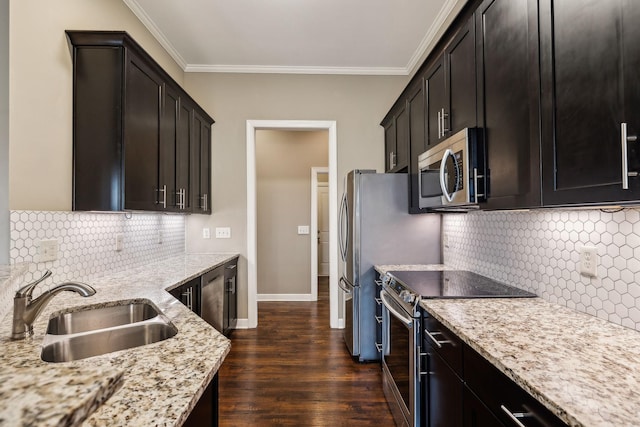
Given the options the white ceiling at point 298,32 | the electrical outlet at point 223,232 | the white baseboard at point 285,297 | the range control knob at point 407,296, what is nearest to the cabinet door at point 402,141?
the white ceiling at point 298,32

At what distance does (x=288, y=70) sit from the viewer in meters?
3.63

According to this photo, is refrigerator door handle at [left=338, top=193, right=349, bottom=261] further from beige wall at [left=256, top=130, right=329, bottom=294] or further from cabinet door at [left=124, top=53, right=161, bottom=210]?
beige wall at [left=256, top=130, right=329, bottom=294]

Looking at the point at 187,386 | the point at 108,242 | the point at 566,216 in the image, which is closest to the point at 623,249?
the point at 566,216

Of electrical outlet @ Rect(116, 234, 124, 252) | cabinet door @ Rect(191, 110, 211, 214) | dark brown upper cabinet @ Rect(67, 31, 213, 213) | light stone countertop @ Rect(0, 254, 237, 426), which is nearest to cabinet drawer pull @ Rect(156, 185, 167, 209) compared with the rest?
dark brown upper cabinet @ Rect(67, 31, 213, 213)

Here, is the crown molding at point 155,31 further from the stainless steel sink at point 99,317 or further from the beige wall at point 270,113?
the stainless steel sink at point 99,317

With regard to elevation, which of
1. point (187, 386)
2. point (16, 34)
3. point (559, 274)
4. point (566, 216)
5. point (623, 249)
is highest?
point (16, 34)

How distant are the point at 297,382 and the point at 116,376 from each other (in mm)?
2261

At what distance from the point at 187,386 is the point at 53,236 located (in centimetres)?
155

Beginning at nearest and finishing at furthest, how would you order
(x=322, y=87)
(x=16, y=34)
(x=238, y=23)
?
1. (x=16, y=34)
2. (x=238, y=23)
3. (x=322, y=87)

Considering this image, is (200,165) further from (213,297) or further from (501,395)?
(501,395)

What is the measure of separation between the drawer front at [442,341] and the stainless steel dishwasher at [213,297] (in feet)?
5.74

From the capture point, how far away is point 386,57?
11.2 ft

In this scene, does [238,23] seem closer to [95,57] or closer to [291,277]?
[95,57]

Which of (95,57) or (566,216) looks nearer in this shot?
(566,216)
